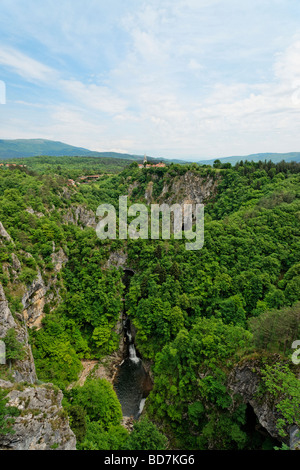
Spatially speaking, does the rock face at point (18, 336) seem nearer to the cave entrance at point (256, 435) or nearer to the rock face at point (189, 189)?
the cave entrance at point (256, 435)

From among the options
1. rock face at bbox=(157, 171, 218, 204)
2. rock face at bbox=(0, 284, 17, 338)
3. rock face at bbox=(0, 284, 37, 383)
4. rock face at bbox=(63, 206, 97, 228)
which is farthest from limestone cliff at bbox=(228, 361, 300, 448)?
rock face at bbox=(157, 171, 218, 204)

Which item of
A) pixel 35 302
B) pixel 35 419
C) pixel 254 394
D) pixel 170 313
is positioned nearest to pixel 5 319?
pixel 35 419

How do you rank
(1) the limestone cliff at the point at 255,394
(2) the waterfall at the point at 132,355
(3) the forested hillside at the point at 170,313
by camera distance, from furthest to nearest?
(2) the waterfall at the point at 132,355
(3) the forested hillside at the point at 170,313
(1) the limestone cliff at the point at 255,394

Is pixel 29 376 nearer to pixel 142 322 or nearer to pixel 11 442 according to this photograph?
pixel 11 442

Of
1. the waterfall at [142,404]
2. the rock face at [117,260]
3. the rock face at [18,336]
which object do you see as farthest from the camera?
the rock face at [117,260]

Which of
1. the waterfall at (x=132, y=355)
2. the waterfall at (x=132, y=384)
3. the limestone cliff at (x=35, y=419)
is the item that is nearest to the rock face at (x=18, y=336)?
the limestone cliff at (x=35, y=419)
